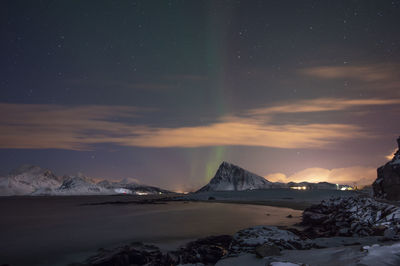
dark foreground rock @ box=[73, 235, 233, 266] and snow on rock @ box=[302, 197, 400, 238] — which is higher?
snow on rock @ box=[302, 197, 400, 238]

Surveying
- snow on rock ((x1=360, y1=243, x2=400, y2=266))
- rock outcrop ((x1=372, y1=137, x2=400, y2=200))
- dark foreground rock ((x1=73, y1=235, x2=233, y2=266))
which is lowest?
dark foreground rock ((x1=73, y1=235, x2=233, y2=266))

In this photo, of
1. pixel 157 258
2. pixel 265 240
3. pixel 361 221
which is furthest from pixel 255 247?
pixel 361 221

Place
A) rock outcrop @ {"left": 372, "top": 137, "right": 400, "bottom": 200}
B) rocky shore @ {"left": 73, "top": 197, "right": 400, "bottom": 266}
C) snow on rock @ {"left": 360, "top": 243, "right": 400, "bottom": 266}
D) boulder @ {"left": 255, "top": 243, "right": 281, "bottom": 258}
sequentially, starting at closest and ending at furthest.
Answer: snow on rock @ {"left": 360, "top": 243, "right": 400, "bottom": 266}, boulder @ {"left": 255, "top": 243, "right": 281, "bottom": 258}, rocky shore @ {"left": 73, "top": 197, "right": 400, "bottom": 266}, rock outcrop @ {"left": 372, "top": 137, "right": 400, "bottom": 200}

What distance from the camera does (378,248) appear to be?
7406 millimetres

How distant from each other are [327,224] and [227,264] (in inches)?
520

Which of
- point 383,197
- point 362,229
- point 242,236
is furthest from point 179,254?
point 383,197

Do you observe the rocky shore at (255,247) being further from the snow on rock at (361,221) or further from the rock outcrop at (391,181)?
the rock outcrop at (391,181)

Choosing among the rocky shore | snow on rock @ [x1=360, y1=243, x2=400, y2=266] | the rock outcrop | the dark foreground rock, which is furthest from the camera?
the rock outcrop

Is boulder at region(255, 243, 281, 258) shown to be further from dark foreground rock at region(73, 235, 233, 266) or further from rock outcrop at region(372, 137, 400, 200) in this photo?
rock outcrop at region(372, 137, 400, 200)

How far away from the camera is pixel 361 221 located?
1645cm

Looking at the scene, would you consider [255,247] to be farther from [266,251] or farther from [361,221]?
[361,221]

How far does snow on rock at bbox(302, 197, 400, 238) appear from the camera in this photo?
1376 centimetres

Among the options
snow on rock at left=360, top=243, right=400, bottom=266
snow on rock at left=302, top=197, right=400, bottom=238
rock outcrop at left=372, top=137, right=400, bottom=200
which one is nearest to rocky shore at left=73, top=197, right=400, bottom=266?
snow on rock at left=302, top=197, right=400, bottom=238

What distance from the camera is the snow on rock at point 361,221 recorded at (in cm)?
1376
